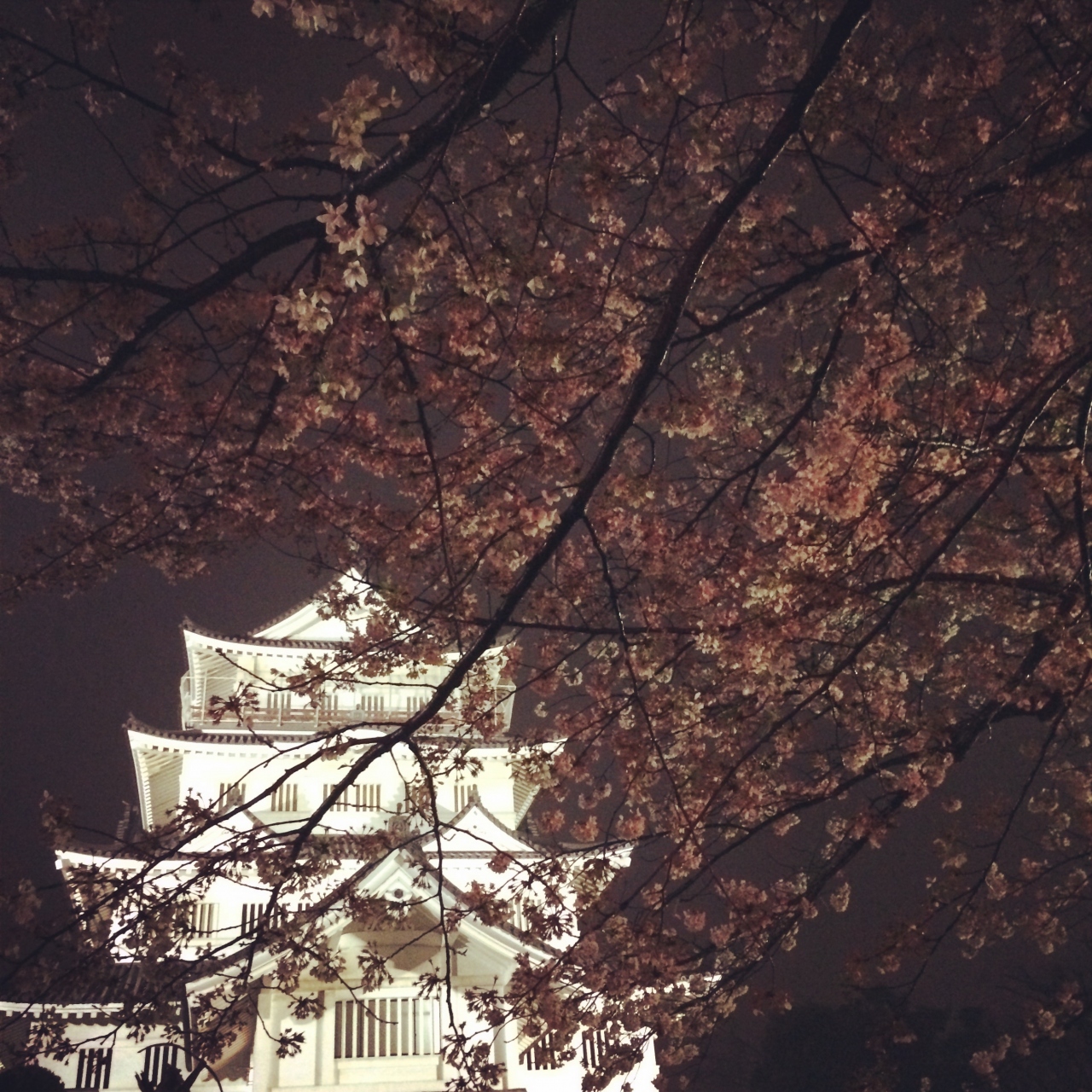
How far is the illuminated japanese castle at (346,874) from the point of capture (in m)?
13.6

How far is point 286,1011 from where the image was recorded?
14086 mm

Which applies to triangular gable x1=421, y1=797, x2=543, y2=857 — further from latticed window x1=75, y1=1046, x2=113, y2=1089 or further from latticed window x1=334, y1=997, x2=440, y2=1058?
latticed window x1=75, y1=1046, x2=113, y2=1089

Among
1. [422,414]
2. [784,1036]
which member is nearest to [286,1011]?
[422,414]

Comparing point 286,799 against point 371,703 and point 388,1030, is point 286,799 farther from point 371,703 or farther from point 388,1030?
point 388,1030

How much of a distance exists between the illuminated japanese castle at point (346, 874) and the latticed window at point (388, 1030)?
0.09 ft

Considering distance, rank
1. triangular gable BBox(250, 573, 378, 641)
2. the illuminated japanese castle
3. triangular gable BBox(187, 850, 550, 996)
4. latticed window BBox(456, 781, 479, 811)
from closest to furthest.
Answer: the illuminated japanese castle → triangular gable BBox(187, 850, 550, 996) → latticed window BBox(456, 781, 479, 811) → triangular gable BBox(250, 573, 378, 641)

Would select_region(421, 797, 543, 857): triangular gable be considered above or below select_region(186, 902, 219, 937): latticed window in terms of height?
above

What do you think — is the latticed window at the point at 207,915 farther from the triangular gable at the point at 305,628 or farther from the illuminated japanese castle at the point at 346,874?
the triangular gable at the point at 305,628

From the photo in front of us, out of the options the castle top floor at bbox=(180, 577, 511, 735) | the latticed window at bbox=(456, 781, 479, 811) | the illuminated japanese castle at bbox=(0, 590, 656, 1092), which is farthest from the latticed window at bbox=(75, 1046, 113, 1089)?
the latticed window at bbox=(456, 781, 479, 811)

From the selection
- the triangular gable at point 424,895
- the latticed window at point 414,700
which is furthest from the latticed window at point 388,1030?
the latticed window at point 414,700

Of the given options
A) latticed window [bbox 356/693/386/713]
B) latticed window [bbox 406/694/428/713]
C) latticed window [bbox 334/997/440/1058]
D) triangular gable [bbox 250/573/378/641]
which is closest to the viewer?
latticed window [bbox 334/997/440/1058]

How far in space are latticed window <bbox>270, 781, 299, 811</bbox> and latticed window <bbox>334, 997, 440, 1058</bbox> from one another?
18.8 ft

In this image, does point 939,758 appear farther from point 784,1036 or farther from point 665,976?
point 784,1036

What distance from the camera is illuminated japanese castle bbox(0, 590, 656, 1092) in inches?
536
